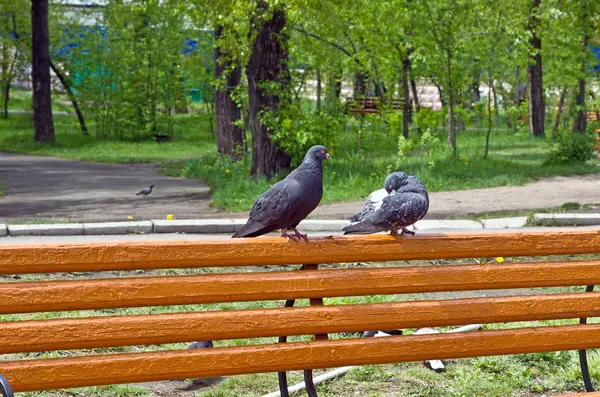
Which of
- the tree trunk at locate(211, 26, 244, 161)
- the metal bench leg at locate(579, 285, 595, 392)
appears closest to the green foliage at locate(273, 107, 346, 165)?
the tree trunk at locate(211, 26, 244, 161)

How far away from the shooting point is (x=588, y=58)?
71.7 feet

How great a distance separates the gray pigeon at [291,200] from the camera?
12.8 ft

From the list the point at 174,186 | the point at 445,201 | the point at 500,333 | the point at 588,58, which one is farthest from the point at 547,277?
the point at 588,58

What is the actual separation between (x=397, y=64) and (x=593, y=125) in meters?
6.65

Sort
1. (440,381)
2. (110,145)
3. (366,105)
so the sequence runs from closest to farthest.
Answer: (440,381) < (366,105) < (110,145)

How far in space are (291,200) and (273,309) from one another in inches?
19.6

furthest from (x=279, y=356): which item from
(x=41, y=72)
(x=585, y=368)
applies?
(x=41, y=72)

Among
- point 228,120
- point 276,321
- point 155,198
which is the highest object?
point 228,120

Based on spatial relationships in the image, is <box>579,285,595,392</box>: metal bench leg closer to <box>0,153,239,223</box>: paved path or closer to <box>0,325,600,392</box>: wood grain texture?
<box>0,325,600,392</box>: wood grain texture

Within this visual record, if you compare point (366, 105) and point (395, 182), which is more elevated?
point (366, 105)

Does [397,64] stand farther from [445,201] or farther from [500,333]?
[500,333]

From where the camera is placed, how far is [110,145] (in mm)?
28797

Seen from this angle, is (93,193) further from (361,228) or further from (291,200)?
(291,200)

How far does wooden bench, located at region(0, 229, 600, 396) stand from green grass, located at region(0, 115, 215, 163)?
20902 millimetres
